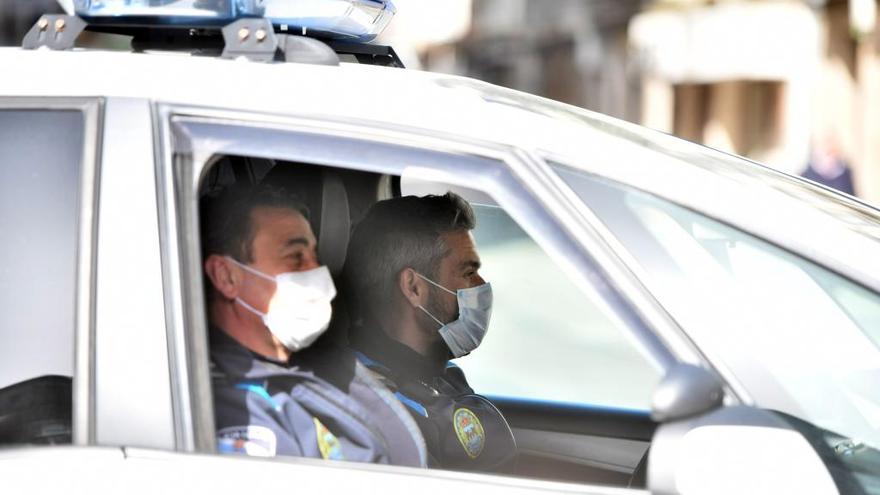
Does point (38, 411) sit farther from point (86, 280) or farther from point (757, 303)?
point (757, 303)

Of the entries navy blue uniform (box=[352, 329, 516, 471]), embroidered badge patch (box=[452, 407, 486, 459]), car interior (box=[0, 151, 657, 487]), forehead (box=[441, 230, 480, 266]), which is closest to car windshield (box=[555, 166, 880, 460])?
car interior (box=[0, 151, 657, 487])

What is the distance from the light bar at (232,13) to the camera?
257cm

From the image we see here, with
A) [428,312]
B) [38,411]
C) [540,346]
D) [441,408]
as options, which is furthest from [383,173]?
[540,346]

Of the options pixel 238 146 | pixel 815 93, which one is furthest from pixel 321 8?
pixel 815 93

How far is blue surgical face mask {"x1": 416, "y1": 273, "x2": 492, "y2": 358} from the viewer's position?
3.27 metres

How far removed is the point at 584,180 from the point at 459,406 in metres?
1.01

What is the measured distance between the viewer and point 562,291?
12.8 metres

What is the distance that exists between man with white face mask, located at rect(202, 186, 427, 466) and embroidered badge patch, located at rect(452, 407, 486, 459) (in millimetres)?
289

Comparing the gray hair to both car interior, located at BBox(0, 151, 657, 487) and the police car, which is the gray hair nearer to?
Result: car interior, located at BBox(0, 151, 657, 487)

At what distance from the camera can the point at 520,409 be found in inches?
152

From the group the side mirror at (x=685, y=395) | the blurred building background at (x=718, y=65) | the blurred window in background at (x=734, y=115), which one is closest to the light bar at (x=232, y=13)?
the side mirror at (x=685, y=395)

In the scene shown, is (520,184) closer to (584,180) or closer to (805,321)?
(584,180)

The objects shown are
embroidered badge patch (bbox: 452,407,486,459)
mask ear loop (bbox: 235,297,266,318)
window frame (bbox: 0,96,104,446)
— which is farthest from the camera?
embroidered badge patch (bbox: 452,407,486,459)

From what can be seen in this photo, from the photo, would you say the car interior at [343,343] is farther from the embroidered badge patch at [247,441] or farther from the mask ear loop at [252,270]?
the embroidered badge patch at [247,441]
